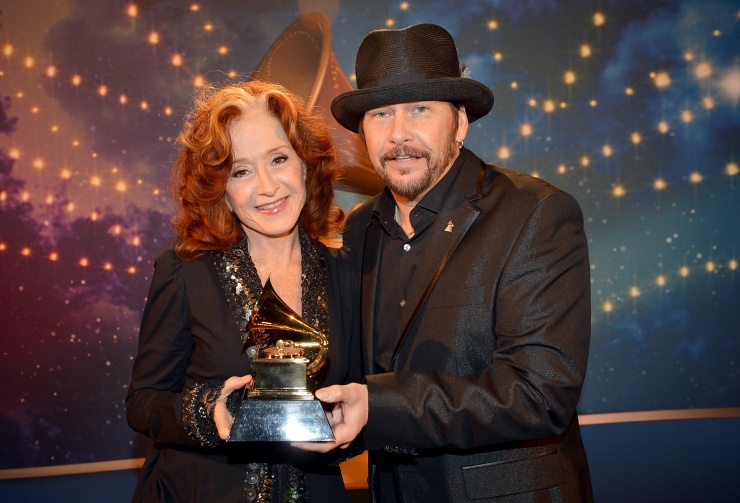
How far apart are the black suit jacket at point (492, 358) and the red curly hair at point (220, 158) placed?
60 centimetres

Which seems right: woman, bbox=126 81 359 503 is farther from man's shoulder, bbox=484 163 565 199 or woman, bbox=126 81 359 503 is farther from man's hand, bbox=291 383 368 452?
man's shoulder, bbox=484 163 565 199

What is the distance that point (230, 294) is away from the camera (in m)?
2.48

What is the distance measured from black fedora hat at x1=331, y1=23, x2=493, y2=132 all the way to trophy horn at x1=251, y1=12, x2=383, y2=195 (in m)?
0.95

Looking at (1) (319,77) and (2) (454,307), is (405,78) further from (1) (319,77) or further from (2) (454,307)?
(1) (319,77)

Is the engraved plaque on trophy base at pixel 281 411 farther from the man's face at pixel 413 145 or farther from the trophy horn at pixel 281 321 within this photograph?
the man's face at pixel 413 145

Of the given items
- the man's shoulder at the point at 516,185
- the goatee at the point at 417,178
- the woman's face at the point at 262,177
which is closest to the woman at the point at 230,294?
the woman's face at the point at 262,177

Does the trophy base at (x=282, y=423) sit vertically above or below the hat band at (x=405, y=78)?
below

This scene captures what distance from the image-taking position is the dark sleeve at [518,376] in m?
2.02

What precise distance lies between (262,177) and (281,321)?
0.70 metres

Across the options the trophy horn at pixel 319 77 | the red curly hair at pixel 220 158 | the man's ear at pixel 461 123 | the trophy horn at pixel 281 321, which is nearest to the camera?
the trophy horn at pixel 281 321

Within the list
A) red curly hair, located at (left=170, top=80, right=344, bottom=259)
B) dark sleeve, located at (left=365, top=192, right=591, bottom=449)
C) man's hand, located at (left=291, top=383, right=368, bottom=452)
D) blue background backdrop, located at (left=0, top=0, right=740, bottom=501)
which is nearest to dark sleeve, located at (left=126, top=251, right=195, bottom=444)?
red curly hair, located at (left=170, top=80, right=344, bottom=259)

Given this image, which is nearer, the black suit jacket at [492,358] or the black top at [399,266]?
the black suit jacket at [492,358]

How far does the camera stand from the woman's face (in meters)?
2.47

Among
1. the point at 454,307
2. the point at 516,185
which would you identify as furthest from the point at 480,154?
the point at 454,307
